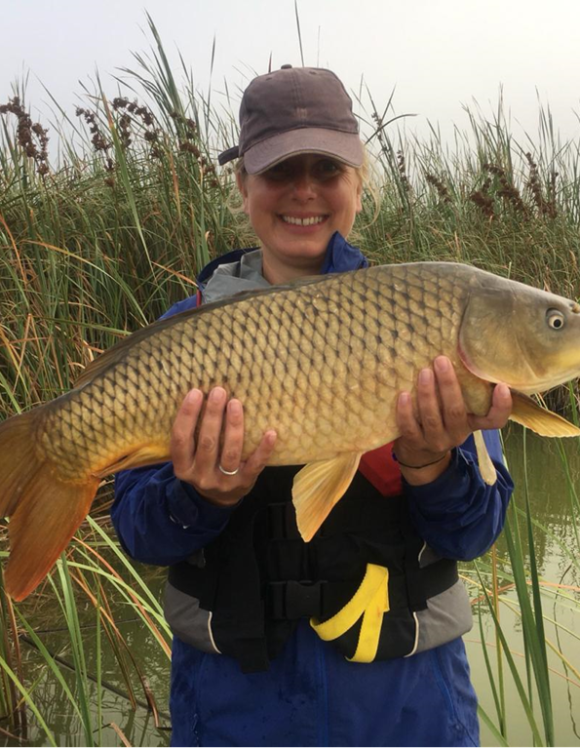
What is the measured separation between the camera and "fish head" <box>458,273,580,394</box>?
1.06 metres

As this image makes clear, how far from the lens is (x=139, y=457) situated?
112 cm

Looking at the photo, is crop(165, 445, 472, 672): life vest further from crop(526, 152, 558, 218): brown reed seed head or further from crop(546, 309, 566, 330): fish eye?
crop(526, 152, 558, 218): brown reed seed head

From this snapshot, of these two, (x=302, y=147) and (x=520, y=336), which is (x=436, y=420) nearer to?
(x=520, y=336)

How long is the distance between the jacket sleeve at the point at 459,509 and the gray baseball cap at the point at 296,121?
59cm

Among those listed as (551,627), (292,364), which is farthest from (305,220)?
(551,627)

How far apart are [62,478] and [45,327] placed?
1.34 metres

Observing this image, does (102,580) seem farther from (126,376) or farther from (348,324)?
(348,324)

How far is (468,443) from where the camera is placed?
49.8 inches

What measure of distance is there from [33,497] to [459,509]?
25.0 inches

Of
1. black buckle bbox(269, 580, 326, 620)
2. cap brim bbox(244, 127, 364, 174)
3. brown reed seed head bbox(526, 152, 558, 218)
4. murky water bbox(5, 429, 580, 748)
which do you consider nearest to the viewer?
black buckle bbox(269, 580, 326, 620)

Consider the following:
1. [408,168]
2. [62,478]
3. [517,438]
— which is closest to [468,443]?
[62,478]

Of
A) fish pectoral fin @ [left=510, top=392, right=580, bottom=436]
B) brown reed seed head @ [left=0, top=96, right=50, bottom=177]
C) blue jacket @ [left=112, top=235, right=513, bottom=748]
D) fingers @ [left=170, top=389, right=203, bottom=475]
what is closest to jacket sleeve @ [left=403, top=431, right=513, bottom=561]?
blue jacket @ [left=112, top=235, right=513, bottom=748]

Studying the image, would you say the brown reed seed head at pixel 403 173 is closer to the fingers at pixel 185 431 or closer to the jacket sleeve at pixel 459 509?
the jacket sleeve at pixel 459 509

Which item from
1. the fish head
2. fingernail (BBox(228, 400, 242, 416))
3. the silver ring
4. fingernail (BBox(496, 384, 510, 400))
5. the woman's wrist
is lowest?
the woman's wrist
